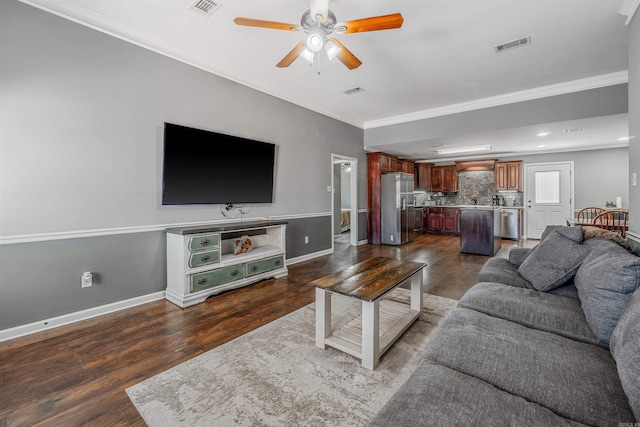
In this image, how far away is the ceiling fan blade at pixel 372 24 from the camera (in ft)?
6.77

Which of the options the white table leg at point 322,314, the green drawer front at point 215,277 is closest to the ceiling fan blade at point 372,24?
the white table leg at point 322,314

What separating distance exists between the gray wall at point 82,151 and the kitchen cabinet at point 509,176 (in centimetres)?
767

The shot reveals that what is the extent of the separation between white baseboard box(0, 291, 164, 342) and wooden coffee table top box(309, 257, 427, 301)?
2096 mm

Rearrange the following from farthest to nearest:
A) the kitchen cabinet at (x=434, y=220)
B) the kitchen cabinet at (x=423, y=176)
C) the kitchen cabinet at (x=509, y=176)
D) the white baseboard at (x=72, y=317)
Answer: the kitchen cabinet at (x=423, y=176) → the kitchen cabinet at (x=434, y=220) → the kitchen cabinet at (x=509, y=176) → the white baseboard at (x=72, y=317)

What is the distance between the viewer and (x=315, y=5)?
2.11 m

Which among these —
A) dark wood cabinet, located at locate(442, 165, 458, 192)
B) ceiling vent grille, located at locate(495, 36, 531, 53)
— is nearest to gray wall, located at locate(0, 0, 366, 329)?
ceiling vent grille, located at locate(495, 36, 531, 53)

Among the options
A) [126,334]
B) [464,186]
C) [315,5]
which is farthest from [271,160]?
[464,186]

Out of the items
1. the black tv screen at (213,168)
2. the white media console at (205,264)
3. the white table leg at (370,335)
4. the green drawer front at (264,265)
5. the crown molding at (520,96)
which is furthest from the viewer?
the crown molding at (520,96)

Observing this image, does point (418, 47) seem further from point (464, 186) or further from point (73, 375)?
point (464, 186)

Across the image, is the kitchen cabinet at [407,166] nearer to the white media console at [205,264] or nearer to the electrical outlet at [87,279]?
the white media console at [205,264]

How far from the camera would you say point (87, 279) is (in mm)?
2678

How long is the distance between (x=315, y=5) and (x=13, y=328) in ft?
11.9

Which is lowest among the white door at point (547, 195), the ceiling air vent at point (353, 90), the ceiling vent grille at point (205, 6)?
the white door at point (547, 195)

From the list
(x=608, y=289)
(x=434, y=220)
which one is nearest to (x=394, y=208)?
(x=434, y=220)
